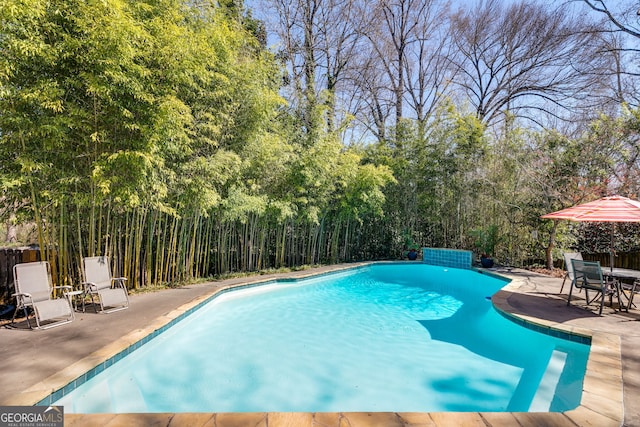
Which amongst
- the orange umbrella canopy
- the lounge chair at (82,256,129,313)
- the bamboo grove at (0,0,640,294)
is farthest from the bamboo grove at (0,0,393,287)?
the orange umbrella canopy

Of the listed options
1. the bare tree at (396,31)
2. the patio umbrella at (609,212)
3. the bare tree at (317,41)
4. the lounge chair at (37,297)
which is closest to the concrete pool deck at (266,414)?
the lounge chair at (37,297)

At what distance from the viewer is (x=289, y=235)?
8.93 meters

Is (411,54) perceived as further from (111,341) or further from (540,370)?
(111,341)

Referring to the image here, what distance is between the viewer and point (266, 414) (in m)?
2.10

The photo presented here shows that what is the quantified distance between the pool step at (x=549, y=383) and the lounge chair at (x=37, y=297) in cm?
478

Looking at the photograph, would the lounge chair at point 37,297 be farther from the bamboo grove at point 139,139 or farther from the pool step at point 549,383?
the pool step at point 549,383

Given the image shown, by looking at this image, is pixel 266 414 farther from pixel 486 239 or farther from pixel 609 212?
pixel 486 239

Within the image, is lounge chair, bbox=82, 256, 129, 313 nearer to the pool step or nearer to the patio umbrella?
the pool step

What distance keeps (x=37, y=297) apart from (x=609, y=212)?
23.4 ft

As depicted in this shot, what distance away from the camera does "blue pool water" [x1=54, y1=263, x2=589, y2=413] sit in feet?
8.80

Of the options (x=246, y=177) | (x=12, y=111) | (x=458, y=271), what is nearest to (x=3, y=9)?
(x=12, y=111)

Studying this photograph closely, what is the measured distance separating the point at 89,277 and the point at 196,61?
336 centimetres

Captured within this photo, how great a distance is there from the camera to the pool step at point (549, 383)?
262 centimetres

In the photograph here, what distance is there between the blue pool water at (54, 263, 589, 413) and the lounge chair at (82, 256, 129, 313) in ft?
3.01
